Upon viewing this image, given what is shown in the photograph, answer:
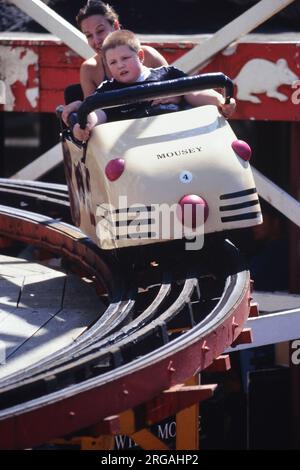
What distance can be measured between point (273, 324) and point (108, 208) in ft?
8.44

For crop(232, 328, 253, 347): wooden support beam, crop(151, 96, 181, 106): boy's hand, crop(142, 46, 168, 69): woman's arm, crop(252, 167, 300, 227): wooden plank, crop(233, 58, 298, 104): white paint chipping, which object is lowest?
crop(232, 328, 253, 347): wooden support beam

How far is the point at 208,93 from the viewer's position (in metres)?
5.68

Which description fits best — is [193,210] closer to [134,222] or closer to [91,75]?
[134,222]

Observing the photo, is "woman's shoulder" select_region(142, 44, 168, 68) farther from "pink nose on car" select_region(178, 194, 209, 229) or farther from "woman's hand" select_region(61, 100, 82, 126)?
"pink nose on car" select_region(178, 194, 209, 229)

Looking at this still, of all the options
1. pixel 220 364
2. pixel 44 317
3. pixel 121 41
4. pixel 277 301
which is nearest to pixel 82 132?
pixel 121 41

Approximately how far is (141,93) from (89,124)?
273 millimetres

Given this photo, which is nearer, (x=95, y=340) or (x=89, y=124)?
(x=95, y=340)

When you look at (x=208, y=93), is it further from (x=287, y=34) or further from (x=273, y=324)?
(x=287, y=34)

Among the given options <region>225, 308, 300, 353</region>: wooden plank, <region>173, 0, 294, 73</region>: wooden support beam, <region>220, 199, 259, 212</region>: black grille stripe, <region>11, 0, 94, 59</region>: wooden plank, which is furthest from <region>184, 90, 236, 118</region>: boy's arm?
<region>11, 0, 94, 59</region>: wooden plank

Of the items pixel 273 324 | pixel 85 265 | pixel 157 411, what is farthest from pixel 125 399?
pixel 273 324

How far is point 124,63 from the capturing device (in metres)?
5.48

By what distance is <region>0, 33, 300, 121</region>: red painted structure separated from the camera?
25.8 feet

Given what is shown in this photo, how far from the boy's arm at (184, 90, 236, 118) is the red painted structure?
2289mm

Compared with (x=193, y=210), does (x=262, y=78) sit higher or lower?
higher
